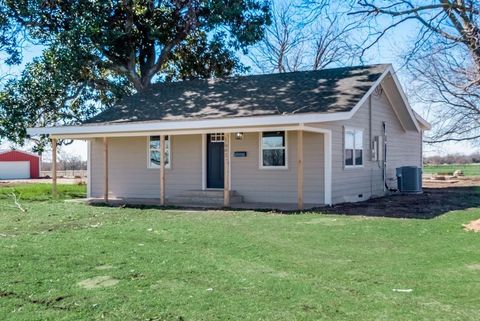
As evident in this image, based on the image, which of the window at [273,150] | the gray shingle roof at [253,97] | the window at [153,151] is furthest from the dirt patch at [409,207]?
the window at [153,151]

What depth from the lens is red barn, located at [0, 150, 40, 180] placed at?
48625mm

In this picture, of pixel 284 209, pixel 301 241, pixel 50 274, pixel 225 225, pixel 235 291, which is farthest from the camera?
pixel 284 209

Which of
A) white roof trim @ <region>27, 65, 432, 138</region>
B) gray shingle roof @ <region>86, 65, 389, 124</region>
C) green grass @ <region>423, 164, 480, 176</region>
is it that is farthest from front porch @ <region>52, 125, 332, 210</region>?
green grass @ <region>423, 164, 480, 176</region>

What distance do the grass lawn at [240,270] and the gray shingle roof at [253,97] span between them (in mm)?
3945

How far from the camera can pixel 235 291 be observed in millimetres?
4848

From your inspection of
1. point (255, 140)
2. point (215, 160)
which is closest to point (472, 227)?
point (255, 140)

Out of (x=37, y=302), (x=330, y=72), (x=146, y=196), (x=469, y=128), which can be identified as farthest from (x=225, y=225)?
(x=469, y=128)

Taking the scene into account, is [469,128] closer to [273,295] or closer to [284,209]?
Result: [284,209]

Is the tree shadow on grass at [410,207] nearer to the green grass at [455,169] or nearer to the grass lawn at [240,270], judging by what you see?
the grass lawn at [240,270]

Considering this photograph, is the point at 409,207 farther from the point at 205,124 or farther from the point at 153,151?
the point at 153,151

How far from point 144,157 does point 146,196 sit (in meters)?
1.23

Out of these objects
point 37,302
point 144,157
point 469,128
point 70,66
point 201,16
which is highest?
point 201,16

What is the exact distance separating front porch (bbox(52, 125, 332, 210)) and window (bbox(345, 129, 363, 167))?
1.52 m

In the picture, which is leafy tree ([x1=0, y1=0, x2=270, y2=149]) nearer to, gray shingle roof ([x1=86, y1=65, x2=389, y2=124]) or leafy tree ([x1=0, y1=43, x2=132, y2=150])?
leafy tree ([x1=0, y1=43, x2=132, y2=150])
